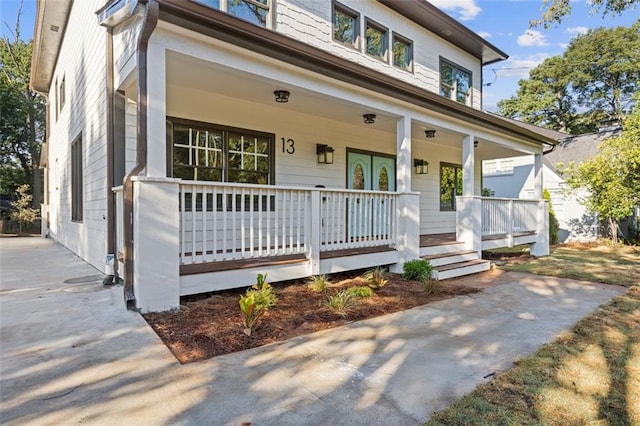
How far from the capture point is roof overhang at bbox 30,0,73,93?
8836mm

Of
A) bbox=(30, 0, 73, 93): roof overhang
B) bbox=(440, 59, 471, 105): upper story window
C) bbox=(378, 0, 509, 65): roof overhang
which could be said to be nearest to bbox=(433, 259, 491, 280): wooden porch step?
bbox=(440, 59, 471, 105): upper story window

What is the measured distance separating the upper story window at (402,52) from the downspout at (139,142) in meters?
6.42

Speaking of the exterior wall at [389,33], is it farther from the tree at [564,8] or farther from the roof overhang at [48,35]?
the roof overhang at [48,35]

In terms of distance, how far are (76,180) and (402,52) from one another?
7.99 meters

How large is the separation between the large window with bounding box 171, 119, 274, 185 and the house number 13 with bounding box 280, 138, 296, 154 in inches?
10.7

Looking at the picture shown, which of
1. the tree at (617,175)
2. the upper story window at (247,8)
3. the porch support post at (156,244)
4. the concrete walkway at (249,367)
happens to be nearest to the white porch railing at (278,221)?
the porch support post at (156,244)

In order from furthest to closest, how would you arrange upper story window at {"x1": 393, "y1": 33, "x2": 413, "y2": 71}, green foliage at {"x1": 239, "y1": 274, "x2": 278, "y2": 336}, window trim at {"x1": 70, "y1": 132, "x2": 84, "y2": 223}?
upper story window at {"x1": 393, "y1": 33, "x2": 413, "y2": 71}, window trim at {"x1": 70, "y1": 132, "x2": 84, "y2": 223}, green foliage at {"x1": 239, "y1": 274, "x2": 278, "y2": 336}

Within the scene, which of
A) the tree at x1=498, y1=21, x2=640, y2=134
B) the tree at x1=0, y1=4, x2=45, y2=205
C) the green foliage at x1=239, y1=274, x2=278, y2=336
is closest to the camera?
the green foliage at x1=239, y1=274, x2=278, y2=336

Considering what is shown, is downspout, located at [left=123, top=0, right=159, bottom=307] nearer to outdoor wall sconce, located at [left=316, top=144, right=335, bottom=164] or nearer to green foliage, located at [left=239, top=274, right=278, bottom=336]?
green foliage, located at [left=239, top=274, right=278, bottom=336]

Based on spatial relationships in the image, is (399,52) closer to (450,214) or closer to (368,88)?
(368,88)

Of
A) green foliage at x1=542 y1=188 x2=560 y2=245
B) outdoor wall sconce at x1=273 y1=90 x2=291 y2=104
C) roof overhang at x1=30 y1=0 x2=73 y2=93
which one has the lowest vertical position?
green foliage at x1=542 y1=188 x2=560 y2=245

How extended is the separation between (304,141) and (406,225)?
8.60ft

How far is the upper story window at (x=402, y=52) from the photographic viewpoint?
895cm

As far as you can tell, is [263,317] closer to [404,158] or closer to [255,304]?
[255,304]
